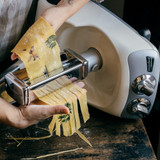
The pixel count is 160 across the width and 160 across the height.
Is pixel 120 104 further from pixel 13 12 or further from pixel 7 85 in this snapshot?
pixel 13 12

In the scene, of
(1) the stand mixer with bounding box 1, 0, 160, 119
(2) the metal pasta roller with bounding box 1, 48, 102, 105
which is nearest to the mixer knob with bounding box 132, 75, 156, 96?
(1) the stand mixer with bounding box 1, 0, 160, 119

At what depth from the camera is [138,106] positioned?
87 centimetres

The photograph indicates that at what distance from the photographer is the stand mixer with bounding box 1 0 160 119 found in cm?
81

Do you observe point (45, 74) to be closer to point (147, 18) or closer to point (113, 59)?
point (113, 59)

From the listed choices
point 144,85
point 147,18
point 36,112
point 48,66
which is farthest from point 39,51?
point 147,18

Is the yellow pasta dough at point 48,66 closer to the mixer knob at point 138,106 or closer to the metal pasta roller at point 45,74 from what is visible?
the metal pasta roller at point 45,74

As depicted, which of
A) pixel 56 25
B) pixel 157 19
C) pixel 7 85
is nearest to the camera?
pixel 7 85

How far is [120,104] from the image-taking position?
857mm

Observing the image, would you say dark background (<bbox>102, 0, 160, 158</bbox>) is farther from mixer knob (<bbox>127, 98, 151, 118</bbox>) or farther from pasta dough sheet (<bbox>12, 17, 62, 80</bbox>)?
pasta dough sheet (<bbox>12, 17, 62, 80</bbox>)

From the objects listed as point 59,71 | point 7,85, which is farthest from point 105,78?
point 7,85

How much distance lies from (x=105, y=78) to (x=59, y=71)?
0.22 m

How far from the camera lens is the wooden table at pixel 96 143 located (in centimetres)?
82

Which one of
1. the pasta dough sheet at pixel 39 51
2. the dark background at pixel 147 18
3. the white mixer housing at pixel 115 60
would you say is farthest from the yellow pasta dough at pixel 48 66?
the dark background at pixel 147 18

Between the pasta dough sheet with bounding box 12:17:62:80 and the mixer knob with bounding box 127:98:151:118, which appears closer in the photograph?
the pasta dough sheet with bounding box 12:17:62:80
